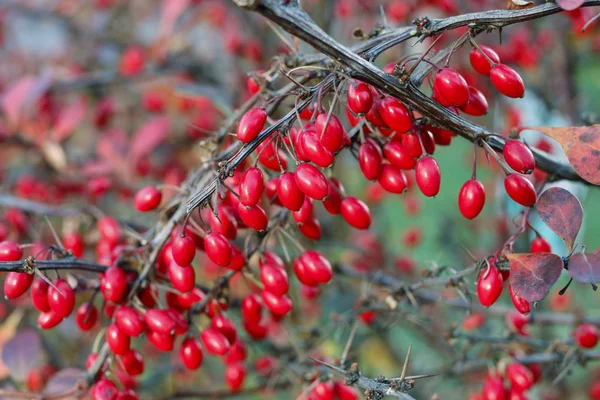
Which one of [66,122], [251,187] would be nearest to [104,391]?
[251,187]

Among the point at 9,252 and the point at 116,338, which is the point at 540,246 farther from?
the point at 9,252

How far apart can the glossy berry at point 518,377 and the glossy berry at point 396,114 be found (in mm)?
653

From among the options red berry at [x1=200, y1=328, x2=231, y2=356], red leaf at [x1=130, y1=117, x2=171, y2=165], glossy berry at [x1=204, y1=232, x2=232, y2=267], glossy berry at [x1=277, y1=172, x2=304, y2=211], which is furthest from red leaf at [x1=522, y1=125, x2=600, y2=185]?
red leaf at [x1=130, y1=117, x2=171, y2=165]

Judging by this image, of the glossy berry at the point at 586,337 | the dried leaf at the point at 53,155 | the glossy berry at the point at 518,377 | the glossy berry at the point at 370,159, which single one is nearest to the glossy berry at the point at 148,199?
the glossy berry at the point at 370,159

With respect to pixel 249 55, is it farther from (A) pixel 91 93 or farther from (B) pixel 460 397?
(B) pixel 460 397

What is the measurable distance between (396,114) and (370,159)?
0.12 m

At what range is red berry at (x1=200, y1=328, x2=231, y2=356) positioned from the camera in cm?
98

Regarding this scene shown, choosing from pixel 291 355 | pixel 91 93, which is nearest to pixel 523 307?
pixel 291 355

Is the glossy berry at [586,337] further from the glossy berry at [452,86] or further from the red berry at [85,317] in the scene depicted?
the red berry at [85,317]

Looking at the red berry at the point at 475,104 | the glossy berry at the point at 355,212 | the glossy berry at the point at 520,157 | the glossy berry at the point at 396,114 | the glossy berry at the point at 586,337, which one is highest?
the glossy berry at the point at 396,114

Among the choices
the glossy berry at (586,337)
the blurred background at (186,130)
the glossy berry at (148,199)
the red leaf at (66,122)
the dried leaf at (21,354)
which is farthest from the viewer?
the red leaf at (66,122)

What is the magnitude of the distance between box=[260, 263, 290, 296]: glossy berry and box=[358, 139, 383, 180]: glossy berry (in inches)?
9.2

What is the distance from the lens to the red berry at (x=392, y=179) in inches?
35.5

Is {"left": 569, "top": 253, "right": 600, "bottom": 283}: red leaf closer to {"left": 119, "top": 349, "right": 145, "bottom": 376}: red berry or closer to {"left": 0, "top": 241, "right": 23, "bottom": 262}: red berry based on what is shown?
{"left": 119, "top": 349, "right": 145, "bottom": 376}: red berry
